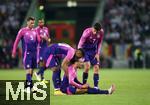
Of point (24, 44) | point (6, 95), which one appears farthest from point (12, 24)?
point (6, 95)

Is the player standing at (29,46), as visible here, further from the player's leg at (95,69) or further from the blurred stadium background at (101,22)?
the blurred stadium background at (101,22)

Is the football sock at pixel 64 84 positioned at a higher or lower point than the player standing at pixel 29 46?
lower

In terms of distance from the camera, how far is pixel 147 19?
130 feet

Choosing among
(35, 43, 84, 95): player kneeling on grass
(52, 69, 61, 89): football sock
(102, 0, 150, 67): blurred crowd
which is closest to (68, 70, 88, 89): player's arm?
(35, 43, 84, 95): player kneeling on grass

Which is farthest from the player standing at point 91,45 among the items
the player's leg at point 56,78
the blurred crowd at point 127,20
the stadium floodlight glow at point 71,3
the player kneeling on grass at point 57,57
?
the stadium floodlight glow at point 71,3

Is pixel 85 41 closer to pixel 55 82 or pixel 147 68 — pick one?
pixel 55 82

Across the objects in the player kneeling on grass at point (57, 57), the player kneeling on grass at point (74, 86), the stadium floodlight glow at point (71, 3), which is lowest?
the player kneeling on grass at point (74, 86)

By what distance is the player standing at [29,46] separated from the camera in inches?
709

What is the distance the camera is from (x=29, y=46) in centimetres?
1828

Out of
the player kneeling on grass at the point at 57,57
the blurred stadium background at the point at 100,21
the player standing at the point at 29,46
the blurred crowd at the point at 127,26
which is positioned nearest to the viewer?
the player kneeling on grass at the point at 57,57

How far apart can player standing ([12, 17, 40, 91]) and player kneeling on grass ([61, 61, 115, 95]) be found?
1.35 m

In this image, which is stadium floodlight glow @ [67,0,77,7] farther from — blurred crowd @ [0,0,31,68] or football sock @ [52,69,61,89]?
football sock @ [52,69,61,89]

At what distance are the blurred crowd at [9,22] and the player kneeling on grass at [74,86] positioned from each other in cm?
2072

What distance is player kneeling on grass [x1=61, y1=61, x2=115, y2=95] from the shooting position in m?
16.5
